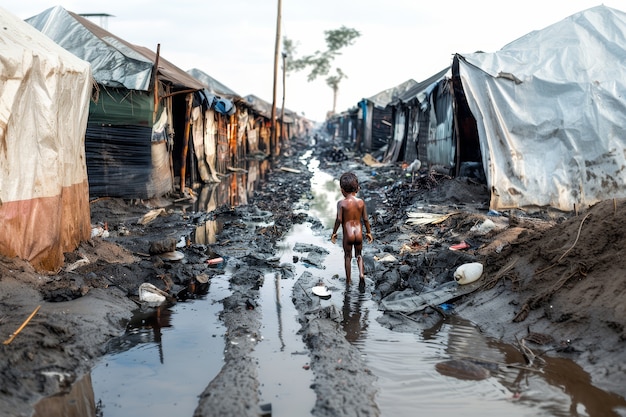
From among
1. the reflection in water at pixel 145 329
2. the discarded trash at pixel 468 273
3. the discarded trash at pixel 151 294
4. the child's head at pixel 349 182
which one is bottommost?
the reflection in water at pixel 145 329

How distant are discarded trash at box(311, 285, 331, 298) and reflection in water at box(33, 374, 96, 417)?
8.58 ft

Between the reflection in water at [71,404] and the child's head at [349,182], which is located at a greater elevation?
the child's head at [349,182]

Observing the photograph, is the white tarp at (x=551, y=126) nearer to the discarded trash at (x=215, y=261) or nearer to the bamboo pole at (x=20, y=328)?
the discarded trash at (x=215, y=261)

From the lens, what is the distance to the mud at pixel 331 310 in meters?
3.31

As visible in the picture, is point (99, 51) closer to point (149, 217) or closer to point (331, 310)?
point (149, 217)

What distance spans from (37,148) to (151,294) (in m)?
1.86

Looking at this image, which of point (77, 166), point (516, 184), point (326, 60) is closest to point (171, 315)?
point (77, 166)

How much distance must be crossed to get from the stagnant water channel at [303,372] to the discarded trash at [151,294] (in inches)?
9.3

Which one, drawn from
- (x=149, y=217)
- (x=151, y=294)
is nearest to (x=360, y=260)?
(x=151, y=294)

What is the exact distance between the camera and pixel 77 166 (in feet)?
21.4

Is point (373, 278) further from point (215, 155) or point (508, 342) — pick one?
point (215, 155)

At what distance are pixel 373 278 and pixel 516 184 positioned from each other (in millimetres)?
4884

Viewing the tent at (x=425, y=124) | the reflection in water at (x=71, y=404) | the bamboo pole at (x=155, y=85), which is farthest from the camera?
the tent at (x=425, y=124)

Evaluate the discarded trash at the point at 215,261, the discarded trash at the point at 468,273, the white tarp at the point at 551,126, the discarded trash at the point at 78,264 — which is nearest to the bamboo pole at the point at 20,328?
the discarded trash at the point at 78,264
